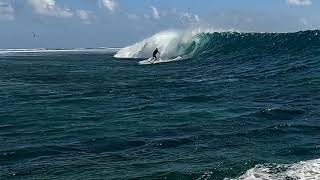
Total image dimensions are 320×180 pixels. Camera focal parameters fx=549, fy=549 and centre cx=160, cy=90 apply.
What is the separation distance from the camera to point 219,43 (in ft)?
189

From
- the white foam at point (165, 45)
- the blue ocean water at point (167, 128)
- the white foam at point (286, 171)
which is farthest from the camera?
the white foam at point (165, 45)

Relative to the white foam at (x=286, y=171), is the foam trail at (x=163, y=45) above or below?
above

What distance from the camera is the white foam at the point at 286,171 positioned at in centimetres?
1027

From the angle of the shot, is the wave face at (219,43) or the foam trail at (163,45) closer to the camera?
the wave face at (219,43)

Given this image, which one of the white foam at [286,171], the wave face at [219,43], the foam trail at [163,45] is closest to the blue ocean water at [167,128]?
the white foam at [286,171]

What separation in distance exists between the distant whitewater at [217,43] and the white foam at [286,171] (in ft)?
100

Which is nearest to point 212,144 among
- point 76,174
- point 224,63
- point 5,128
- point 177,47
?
point 76,174

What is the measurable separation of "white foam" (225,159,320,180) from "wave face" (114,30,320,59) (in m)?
30.6

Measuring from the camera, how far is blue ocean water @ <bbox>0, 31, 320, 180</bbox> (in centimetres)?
1153

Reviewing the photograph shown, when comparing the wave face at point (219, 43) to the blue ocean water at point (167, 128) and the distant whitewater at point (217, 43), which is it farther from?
the blue ocean water at point (167, 128)

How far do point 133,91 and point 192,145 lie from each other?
485 inches

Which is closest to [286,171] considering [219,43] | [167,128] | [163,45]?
[167,128]

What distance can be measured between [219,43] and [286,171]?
47390mm

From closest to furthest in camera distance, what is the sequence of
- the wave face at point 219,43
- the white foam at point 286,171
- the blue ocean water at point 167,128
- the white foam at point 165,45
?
1. the white foam at point 286,171
2. the blue ocean water at point 167,128
3. the wave face at point 219,43
4. the white foam at point 165,45
